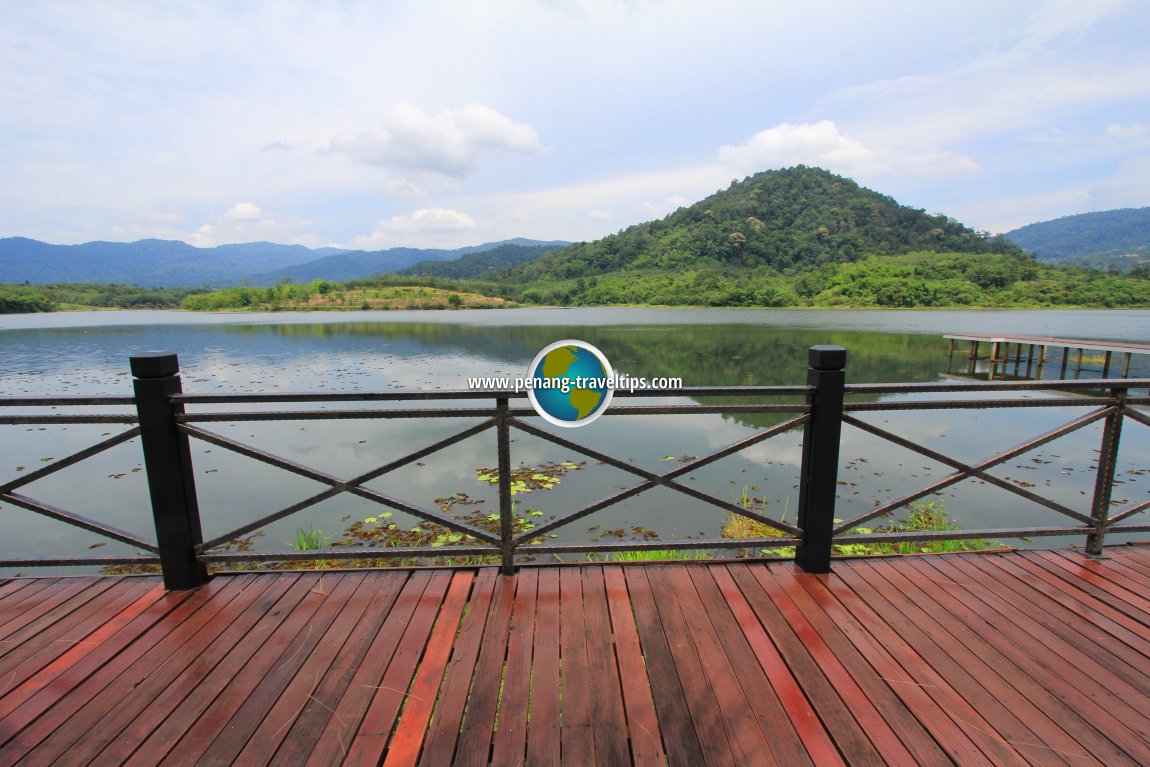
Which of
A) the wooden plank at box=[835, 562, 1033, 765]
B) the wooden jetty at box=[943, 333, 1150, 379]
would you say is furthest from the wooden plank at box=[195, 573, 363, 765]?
the wooden jetty at box=[943, 333, 1150, 379]

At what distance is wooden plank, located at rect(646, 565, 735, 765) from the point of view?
1.75 metres

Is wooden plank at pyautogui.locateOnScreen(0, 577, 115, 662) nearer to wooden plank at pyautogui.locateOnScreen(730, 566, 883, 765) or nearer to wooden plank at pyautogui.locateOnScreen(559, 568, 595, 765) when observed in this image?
wooden plank at pyautogui.locateOnScreen(559, 568, 595, 765)

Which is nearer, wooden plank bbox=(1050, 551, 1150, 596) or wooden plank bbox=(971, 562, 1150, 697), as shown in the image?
wooden plank bbox=(971, 562, 1150, 697)

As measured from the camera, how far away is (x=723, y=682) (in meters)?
2.05

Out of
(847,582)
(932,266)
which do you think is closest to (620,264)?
(932,266)

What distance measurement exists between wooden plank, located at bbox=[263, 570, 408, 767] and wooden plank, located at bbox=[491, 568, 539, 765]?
55 centimetres

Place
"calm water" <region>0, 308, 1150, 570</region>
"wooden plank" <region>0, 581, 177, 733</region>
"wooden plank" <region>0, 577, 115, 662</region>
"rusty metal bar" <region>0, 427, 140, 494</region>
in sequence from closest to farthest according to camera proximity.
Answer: "wooden plank" <region>0, 581, 177, 733</region>, "wooden plank" <region>0, 577, 115, 662</region>, "rusty metal bar" <region>0, 427, 140, 494</region>, "calm water" <region>0, 308, 1150, 570</region>

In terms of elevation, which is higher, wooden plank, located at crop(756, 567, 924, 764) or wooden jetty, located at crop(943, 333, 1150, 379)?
wooden plank, located at crop(756, 567, 924, 764)

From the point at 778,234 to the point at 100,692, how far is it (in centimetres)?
9017

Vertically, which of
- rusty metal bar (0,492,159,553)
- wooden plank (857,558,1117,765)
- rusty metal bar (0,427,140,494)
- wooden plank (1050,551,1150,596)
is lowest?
wooden plank (1050,551,1150,596)

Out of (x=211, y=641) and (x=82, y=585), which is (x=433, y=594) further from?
(x=82, y=585)

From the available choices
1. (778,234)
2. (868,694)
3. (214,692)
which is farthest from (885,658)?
(778,234)

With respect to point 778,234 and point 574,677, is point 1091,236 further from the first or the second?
point 574,677

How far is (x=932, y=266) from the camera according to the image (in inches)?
2441
